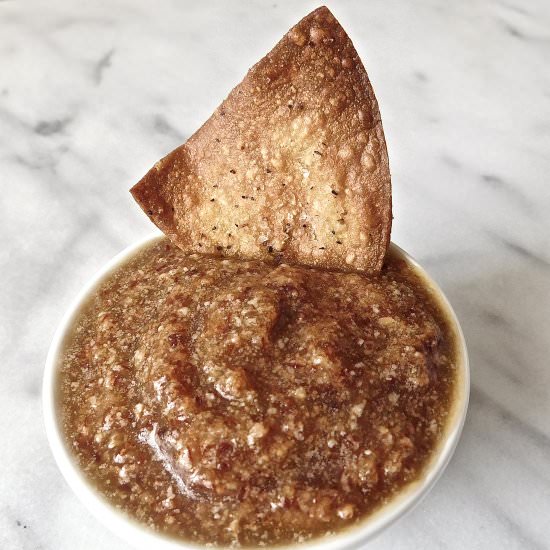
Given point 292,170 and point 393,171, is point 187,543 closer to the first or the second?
point 292,170

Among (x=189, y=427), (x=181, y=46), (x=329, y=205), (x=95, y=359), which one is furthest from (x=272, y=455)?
(x=181, y=46)

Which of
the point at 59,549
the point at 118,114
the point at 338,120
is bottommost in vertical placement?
the point at 59,549

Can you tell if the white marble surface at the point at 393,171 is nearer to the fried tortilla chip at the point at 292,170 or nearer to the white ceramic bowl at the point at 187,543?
the white ceramic bowl at the point at 187,543

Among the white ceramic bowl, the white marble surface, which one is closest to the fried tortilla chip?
the white ceramic bowl

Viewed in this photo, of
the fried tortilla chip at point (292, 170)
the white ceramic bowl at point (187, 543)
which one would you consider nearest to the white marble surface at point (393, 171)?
the white ceramic bowl at point (187, 543)

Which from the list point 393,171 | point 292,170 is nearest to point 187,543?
point 292,170

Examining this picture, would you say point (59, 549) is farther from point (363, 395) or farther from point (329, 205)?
point (329, 205)
